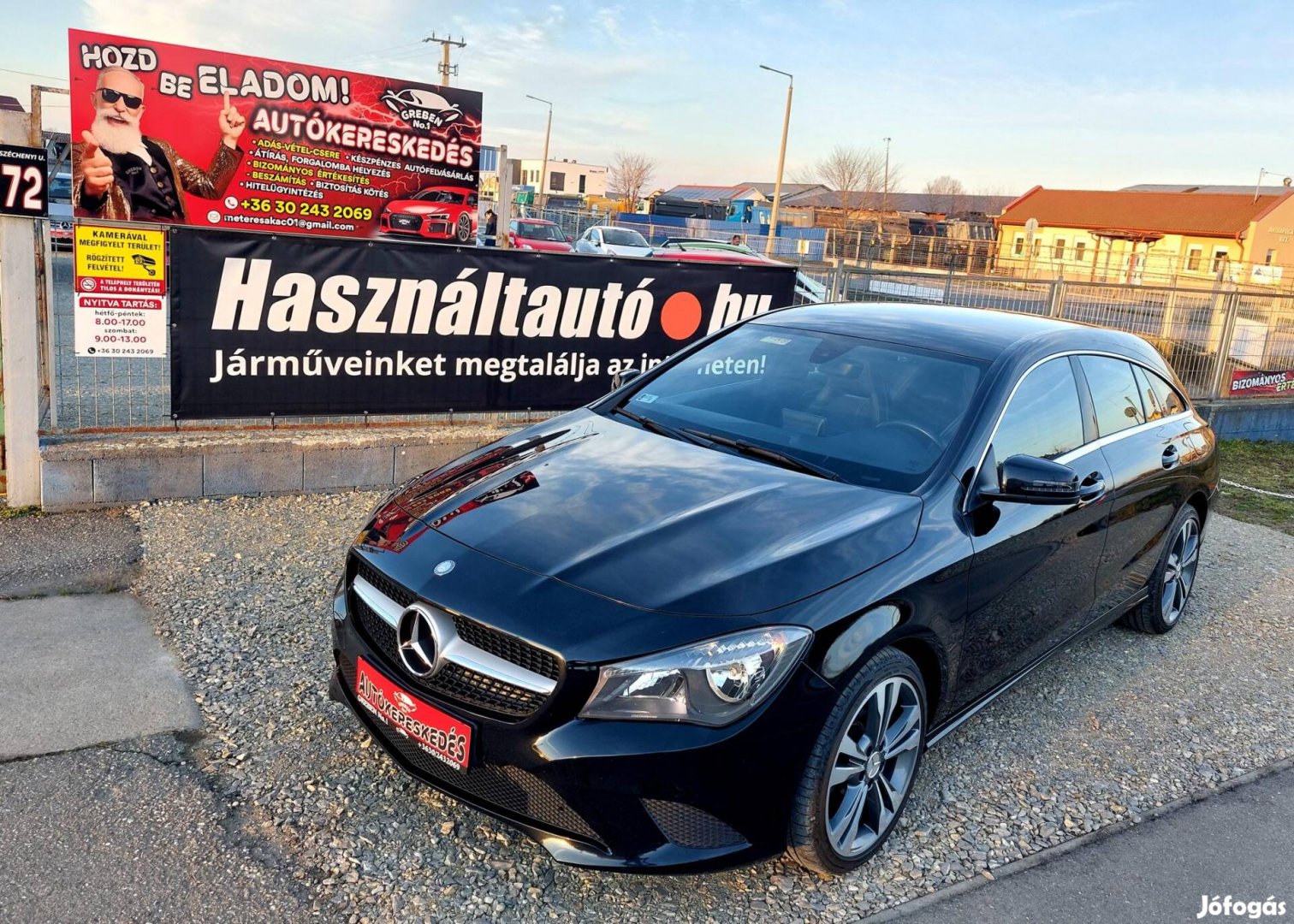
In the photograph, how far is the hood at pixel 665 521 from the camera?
2938mm

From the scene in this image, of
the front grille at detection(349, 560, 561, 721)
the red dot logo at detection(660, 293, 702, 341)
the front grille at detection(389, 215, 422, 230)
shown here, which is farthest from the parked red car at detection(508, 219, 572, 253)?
the front grille at detection(349, 560, 561, 721)

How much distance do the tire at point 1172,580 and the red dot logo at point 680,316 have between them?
3.71m

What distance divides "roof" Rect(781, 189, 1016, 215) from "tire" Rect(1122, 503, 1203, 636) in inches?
2819

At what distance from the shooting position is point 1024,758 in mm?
4031

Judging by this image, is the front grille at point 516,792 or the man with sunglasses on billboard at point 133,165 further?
the man with sunglasses on billboard at point 133,165

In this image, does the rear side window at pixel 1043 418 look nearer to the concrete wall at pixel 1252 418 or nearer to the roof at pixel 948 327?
the roof at pixel 948 327

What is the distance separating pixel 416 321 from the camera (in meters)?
6.80

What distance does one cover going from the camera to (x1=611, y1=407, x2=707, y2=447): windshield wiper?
13.2 feet

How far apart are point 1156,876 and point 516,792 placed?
2.16 metres

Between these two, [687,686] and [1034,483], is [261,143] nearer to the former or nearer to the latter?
[1034,483]

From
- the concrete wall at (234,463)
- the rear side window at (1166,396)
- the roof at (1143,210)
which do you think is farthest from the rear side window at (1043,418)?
the roof at (1143,210)

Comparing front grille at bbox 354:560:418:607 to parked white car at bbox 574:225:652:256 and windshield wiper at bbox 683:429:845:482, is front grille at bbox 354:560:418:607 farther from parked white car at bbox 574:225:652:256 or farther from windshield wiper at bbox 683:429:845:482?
parked white car at bbox 574:225:652:256

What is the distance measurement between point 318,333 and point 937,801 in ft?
15.5

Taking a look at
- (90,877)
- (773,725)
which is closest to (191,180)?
(90,877)
